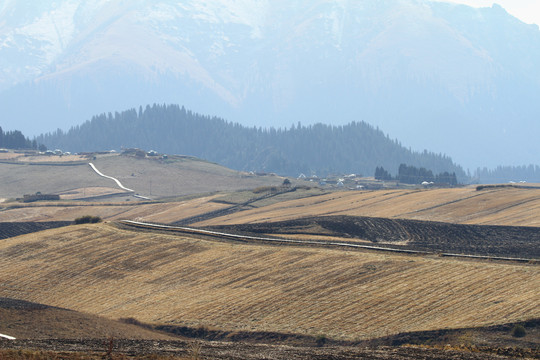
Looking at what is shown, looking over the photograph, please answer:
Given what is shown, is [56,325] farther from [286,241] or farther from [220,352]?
[286,241]

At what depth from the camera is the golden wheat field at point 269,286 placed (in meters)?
50.4

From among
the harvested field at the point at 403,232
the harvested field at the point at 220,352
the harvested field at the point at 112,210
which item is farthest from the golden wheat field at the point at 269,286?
the harvested field at the point at 112,210

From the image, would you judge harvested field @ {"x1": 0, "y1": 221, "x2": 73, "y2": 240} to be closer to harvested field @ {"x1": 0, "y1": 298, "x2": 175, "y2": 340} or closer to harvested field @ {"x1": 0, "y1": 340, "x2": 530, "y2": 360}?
harvested field @ {"x1": 0, "y1": 298, "x2": 175, "y2": 340}

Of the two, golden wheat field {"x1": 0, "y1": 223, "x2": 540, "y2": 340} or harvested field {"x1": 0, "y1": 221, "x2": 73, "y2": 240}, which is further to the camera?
harvested field {"x1": 0, "y1": 221, "x2": 73, "y2": 240}

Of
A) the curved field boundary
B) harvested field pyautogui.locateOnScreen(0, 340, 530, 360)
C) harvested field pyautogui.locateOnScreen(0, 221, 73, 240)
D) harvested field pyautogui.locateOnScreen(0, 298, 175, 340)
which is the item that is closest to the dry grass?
harvested field pyautogui.locateOnScreen(0, 221, 73, 240)

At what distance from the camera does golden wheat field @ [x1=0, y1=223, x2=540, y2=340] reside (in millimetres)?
50375

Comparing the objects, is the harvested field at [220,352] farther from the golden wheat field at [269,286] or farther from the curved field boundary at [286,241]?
the curved field boundary at [286,241]

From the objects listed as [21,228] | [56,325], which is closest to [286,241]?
[56,325]

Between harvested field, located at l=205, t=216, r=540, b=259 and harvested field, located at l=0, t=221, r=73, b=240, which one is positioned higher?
harvested field, located at l=205, t=216, r=540, b=259

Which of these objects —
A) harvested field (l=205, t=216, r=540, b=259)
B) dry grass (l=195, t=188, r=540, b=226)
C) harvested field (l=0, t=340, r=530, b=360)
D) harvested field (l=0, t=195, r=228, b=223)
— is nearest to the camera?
harvested field (l=0, t=340, r=530, b=360)

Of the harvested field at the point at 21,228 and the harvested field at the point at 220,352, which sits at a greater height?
the harvested field at the point at 21,228

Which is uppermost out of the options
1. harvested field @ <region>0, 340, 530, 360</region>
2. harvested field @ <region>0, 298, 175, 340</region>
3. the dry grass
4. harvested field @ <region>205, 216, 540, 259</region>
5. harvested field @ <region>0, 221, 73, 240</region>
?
the dry grass

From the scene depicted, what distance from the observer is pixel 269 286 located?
60.1m

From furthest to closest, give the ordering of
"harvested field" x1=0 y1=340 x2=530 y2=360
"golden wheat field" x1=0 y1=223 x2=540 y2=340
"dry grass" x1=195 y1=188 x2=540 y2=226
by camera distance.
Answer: "dry grass" x1=195 y1=188 x2=540 y2=226 < "golden wheat field" x1=0 y1=223 x2=540 y2=340 < "harvested field" x1=0 y1=340 x2=530 y2=360
